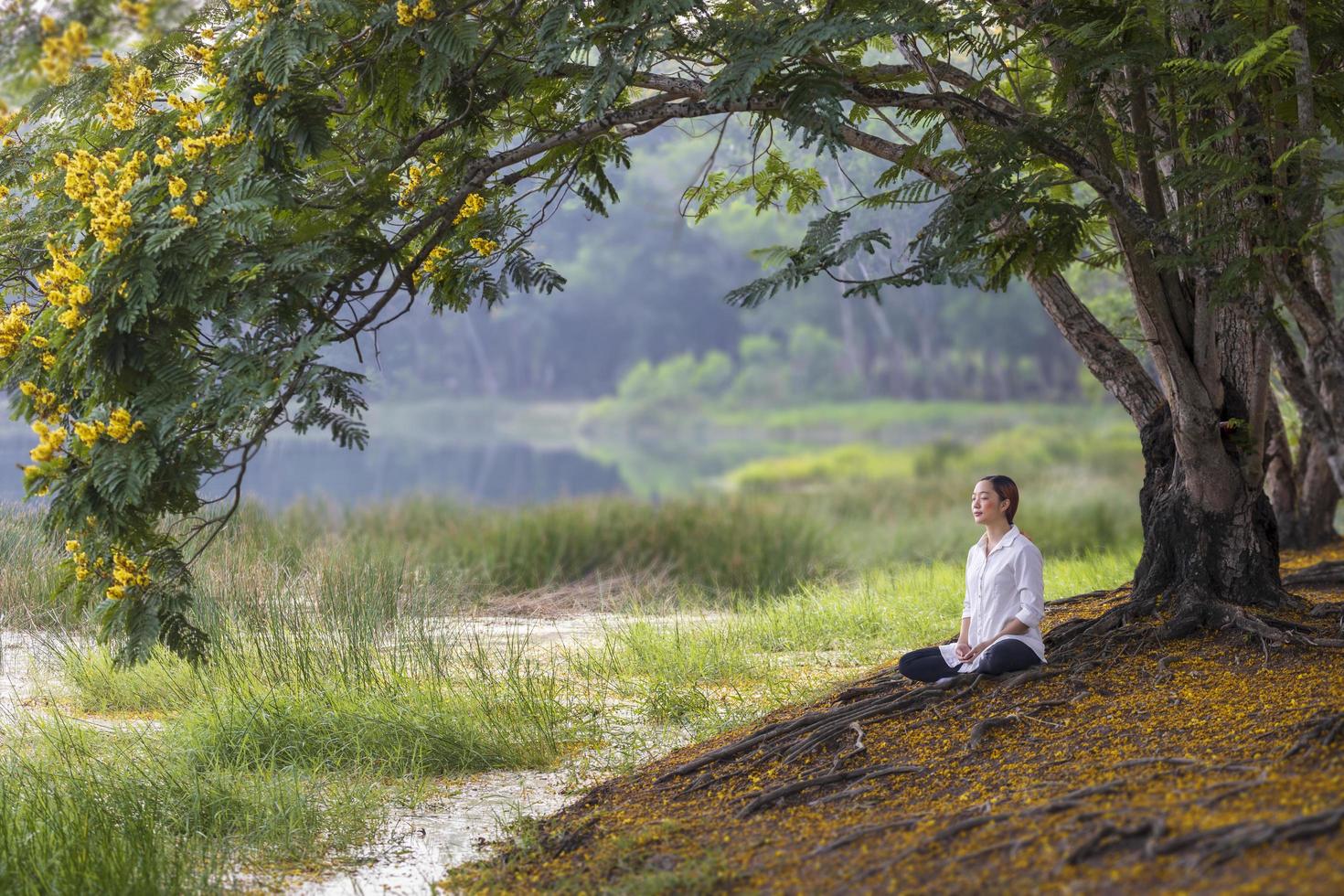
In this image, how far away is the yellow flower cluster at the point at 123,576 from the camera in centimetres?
384

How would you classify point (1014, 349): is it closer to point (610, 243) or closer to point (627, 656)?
point (610, 243)

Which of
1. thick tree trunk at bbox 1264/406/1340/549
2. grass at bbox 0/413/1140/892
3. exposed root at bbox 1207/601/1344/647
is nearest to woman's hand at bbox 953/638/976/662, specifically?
exposed root at bbox 1207/601/1344/647

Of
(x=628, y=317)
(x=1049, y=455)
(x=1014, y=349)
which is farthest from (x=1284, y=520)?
(x=628, y=317)

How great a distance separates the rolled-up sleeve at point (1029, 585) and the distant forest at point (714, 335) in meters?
36.2

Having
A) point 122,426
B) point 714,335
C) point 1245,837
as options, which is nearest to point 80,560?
point 122,426

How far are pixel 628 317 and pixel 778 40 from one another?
42965 millimetres

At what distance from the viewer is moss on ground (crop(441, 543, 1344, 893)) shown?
2.64 meters

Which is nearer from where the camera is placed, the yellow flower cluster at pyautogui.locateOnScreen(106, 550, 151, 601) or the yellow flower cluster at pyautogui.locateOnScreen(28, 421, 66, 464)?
the yellow flower cluster at pyautogui.locateOnScreen(28, 421, 66, 464)

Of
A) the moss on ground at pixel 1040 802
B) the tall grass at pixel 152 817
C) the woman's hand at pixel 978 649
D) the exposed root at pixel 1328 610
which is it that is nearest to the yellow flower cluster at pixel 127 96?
the tall grass at pixel 152 817

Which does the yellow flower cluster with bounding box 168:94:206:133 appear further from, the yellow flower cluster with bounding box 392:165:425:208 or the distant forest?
the distant forest

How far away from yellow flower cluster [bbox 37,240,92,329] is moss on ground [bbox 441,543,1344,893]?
6.53 ft

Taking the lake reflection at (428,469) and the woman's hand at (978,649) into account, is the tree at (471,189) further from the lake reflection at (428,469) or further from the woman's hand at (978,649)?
the lake reflection at (428,469)

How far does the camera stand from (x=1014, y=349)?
42281 mm

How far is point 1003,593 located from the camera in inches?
171
